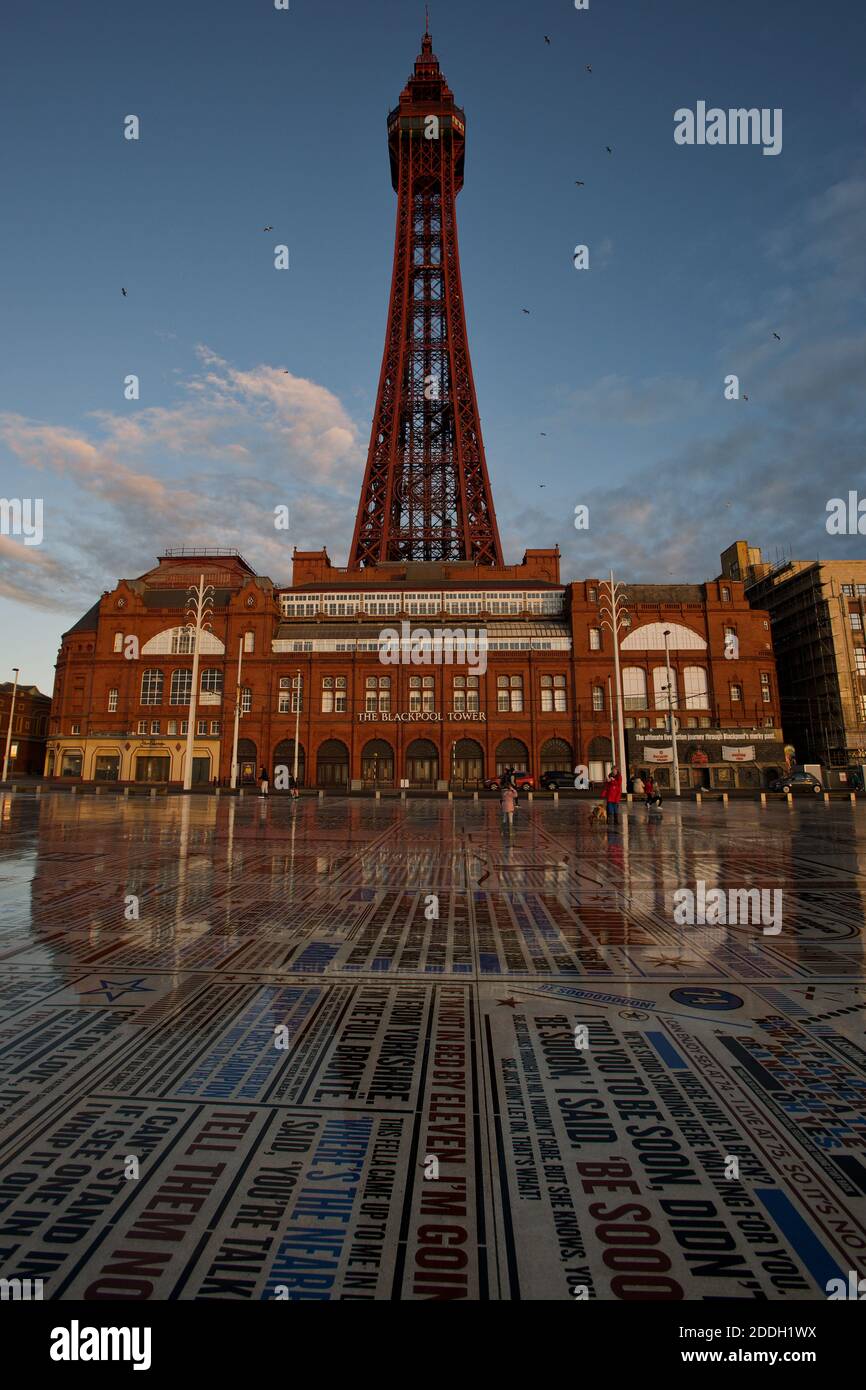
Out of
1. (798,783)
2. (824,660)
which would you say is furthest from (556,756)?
(824,660)

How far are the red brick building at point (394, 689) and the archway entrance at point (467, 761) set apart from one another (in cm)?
9

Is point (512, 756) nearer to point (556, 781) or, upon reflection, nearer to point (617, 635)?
point (556, 781)

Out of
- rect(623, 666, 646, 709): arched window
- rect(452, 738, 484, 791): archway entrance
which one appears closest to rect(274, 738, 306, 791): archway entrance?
rect(452, 738, 484, 791): archway entrance

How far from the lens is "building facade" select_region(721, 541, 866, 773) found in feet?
186

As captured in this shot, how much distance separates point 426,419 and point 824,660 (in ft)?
157

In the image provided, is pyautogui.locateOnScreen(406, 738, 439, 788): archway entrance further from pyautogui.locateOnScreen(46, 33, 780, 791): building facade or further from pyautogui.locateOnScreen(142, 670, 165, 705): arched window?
pyautogui.locateOnScreen(142, 670, 165, 705): arched window

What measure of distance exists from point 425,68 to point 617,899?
121m

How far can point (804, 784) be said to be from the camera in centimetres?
4066

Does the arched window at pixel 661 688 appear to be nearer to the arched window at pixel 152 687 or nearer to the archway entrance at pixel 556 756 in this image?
the archway entrance at pixel 556 756

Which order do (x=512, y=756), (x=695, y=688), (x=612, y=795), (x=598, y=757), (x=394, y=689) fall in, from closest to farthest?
(x=612, y=795), (x=598, y=757), (x=512, y=756), (x=695, y=688), (x=394, y=689)

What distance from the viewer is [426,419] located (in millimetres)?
74938

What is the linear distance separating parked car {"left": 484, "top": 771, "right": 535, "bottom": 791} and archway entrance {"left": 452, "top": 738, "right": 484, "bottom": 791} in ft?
4.26

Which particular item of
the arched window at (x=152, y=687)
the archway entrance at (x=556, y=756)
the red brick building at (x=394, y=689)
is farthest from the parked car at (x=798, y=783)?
the arched window at (x=152, y=687)

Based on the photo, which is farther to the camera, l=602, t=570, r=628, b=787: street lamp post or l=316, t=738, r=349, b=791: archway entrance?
l=316, t=738, r=349, b=791: archway entrance
